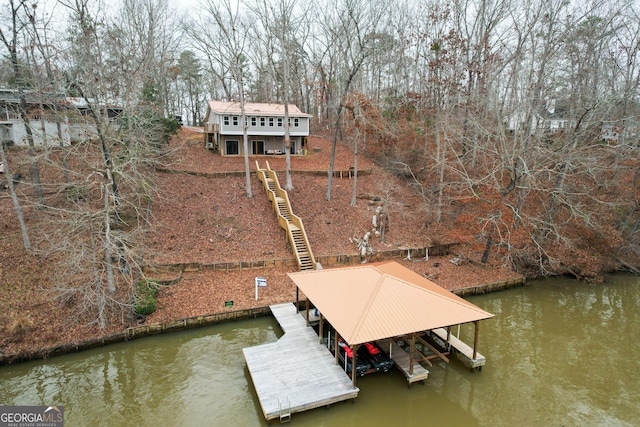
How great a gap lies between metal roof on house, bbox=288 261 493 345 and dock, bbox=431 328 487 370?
160cm

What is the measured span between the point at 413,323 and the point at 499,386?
11.2 ft

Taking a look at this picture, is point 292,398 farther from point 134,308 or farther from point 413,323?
point 134,308

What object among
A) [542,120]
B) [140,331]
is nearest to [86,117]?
[140,331]

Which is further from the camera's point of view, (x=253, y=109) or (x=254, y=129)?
(x=253, y=109)

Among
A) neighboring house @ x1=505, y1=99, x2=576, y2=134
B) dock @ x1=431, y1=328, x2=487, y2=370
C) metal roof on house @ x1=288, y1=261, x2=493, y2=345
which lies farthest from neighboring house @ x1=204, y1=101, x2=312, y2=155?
dock @ x1=431, y1=328, x2=487, y2=370

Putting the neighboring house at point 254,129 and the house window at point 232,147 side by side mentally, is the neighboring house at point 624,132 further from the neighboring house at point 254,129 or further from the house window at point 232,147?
the house window at point 232,147

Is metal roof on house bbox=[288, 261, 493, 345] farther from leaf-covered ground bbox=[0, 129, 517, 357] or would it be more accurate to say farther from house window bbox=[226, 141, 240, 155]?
house window bbox=[226, 141, 240, 155]

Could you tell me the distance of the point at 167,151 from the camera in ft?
77.6

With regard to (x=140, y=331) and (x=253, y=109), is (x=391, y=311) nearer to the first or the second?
(x=140, y=331)

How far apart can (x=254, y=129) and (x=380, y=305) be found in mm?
22440

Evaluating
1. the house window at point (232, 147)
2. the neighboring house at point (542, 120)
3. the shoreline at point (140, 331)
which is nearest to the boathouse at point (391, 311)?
the shoreline at point (140, 331)

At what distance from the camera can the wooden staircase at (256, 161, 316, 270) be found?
17047mm

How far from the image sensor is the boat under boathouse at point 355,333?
9266mm

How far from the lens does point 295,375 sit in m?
10.0
